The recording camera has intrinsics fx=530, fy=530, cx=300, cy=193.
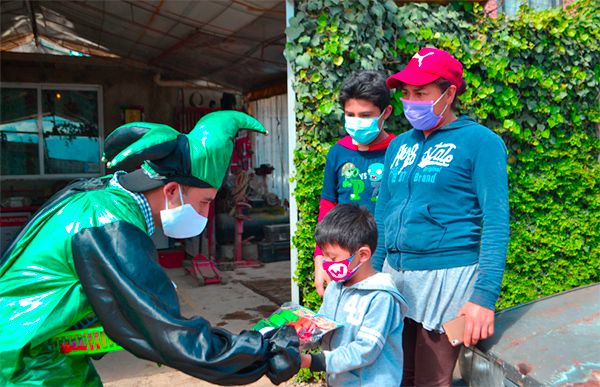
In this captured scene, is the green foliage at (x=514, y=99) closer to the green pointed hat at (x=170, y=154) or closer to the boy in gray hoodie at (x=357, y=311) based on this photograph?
the boy in gray hoodie at (x=357, y=311)

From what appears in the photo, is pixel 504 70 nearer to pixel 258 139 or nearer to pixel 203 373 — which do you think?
pixel 203 373

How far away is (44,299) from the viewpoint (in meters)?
1.51

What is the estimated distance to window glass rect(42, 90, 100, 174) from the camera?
9758 mm

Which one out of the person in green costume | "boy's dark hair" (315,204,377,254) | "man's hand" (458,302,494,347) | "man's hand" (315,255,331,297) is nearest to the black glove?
the person in green costume

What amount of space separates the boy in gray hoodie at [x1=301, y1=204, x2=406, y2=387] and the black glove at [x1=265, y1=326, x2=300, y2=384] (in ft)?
0.89

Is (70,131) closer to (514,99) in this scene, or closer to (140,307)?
(514,99)

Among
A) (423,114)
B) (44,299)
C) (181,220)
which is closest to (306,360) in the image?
(181,220)

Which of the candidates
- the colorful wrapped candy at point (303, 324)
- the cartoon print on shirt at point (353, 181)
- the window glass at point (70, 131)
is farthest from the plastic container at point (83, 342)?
the window glass at point (70, 131)

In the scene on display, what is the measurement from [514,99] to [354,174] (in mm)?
2307

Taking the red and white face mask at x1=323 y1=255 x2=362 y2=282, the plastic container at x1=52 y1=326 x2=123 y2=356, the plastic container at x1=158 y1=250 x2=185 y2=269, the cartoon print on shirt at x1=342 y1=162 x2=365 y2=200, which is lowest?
the plastic container at x1=158 y1=250 x2=185 y2=269

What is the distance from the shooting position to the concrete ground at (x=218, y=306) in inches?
164

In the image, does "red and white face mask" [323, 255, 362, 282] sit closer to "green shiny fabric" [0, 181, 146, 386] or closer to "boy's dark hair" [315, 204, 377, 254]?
"boy's dark hair" [315, 204, 377, 254]

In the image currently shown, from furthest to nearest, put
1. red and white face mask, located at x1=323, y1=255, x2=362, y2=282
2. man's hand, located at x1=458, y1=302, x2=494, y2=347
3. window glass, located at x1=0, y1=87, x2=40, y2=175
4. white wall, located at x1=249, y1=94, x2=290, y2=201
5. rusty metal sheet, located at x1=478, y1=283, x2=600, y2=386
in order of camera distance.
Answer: white wall, located at x1=249, y1=94, x2=290, y2=201
window glass, located at x1=0, y1=87, x2=40, y2=175
red and white face mask, located at x1=323, y1=255, x2=362, y2=282
man's hand, located at x1=458, y1=302, x2=494, y2=347
rusty metal sheet, located at x1=478, y1=283, x2=600, y2=386

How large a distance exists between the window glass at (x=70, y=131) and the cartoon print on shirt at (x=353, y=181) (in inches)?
321
